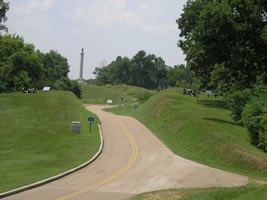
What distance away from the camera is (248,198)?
14.9 m

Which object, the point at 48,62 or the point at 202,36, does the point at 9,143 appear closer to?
the point at 202,36

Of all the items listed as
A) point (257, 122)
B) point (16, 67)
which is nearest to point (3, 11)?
point (16, 67)

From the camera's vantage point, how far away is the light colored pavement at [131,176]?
20516 millimetres

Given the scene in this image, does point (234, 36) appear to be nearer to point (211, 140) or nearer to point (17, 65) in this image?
point (211, 140)

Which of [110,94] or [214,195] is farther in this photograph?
[110,94]

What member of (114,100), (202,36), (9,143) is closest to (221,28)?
(202,36)

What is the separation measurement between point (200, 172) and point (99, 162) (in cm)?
709

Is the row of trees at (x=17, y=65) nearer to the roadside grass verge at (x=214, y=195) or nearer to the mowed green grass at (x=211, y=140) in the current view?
the mowed green grass at (x=211, y=140)

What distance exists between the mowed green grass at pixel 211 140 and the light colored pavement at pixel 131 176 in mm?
1578

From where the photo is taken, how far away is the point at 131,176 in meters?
25.7

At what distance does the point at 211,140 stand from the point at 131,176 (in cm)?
1193

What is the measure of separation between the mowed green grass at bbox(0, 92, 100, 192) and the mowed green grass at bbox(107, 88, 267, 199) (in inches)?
277

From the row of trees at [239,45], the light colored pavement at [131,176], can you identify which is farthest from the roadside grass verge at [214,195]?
the row of trees at [239,45]

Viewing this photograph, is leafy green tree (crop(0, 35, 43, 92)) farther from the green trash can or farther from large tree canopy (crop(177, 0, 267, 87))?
large tree canopy (crop(177, 0, 267, 87))
